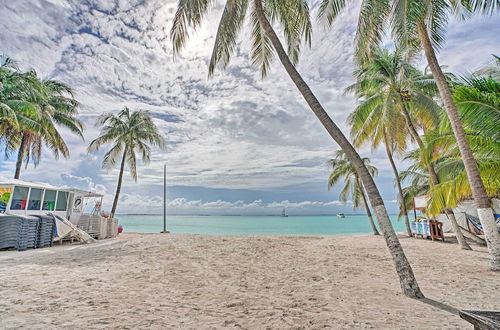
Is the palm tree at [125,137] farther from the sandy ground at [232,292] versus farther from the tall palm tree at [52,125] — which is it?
the sandy ground at [232,292]

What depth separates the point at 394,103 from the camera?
12859 millimetres

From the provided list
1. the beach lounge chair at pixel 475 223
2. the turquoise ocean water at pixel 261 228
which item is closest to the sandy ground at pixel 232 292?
the beach lounge chair at pixel 475 223

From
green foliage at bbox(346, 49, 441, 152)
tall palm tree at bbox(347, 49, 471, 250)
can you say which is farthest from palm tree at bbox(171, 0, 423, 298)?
green foliage at bbox(346, 49, 441, 152)

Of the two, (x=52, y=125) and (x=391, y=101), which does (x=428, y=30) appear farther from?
(x=52, y=125)

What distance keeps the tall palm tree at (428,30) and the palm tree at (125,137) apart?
17.1 meters

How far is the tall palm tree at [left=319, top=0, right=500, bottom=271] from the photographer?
20.8 ft

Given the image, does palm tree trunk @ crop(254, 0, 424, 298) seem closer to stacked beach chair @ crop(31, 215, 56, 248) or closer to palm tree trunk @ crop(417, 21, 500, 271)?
palm tree trunk @ crop(417, 21, 500, 271)

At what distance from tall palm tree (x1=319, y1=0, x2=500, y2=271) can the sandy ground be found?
1.56 meters

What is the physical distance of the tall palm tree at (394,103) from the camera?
11.6m

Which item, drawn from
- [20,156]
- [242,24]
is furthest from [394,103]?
[20,156]

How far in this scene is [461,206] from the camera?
56.5 feet

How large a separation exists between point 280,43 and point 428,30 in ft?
14.5

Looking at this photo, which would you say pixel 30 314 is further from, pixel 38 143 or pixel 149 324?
pixel 38 143

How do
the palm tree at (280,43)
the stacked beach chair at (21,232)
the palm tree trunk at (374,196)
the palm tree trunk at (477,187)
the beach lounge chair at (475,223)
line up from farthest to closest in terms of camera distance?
the beach lounge chair at (475,223)
the stacked beach chair at (21,232)
the palm tree trunk at (477,187)
the palm tree at (280,43)
the palm tree trunk at (374,196)
